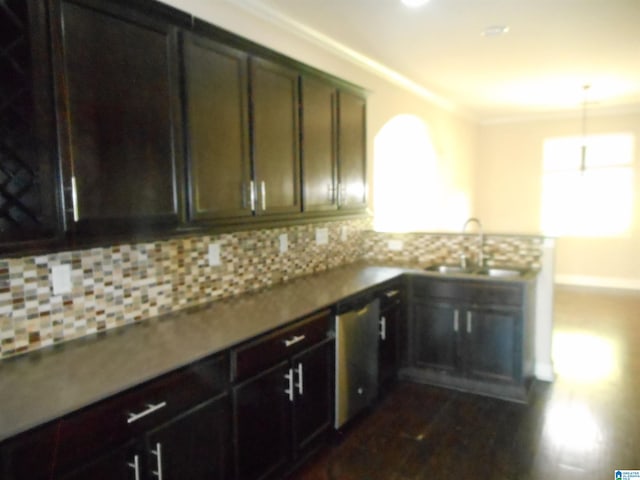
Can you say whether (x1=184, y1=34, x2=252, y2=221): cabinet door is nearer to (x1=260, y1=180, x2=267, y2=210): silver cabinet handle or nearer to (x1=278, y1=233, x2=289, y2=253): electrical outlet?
(x1=260, y1=180, x2=267, y2=210): silver cabinet handle

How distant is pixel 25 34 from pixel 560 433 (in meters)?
3.45

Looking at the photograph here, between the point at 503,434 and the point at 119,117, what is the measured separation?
285 cm

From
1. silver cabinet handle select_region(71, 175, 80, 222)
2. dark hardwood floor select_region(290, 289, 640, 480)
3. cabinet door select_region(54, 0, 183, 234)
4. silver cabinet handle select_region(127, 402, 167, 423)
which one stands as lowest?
dark hardwood floor select_region(290, 289, 640, 480)

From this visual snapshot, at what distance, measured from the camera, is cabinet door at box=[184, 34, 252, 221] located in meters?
2.11

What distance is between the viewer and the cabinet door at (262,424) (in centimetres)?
206

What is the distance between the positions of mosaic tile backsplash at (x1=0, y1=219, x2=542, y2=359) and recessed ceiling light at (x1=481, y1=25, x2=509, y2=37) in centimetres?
161

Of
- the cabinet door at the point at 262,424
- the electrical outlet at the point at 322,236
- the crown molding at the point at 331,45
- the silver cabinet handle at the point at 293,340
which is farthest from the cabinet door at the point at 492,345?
the crown molding at the point at 331,45

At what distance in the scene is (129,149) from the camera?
5.97 ft

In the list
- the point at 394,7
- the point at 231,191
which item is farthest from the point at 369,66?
the point at 231,191

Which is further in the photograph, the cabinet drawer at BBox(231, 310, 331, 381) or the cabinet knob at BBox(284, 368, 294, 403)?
the cabinet knob at BBox(284, 368, 294, 403)

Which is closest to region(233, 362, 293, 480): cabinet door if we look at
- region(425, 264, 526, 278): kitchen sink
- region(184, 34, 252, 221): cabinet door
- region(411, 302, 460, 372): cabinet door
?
region(184, 34, 252, 221): cabinet door

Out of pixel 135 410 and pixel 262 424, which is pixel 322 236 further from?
pixel 135 410

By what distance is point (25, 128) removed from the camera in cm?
151

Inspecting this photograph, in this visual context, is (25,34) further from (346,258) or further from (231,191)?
(346,258)
